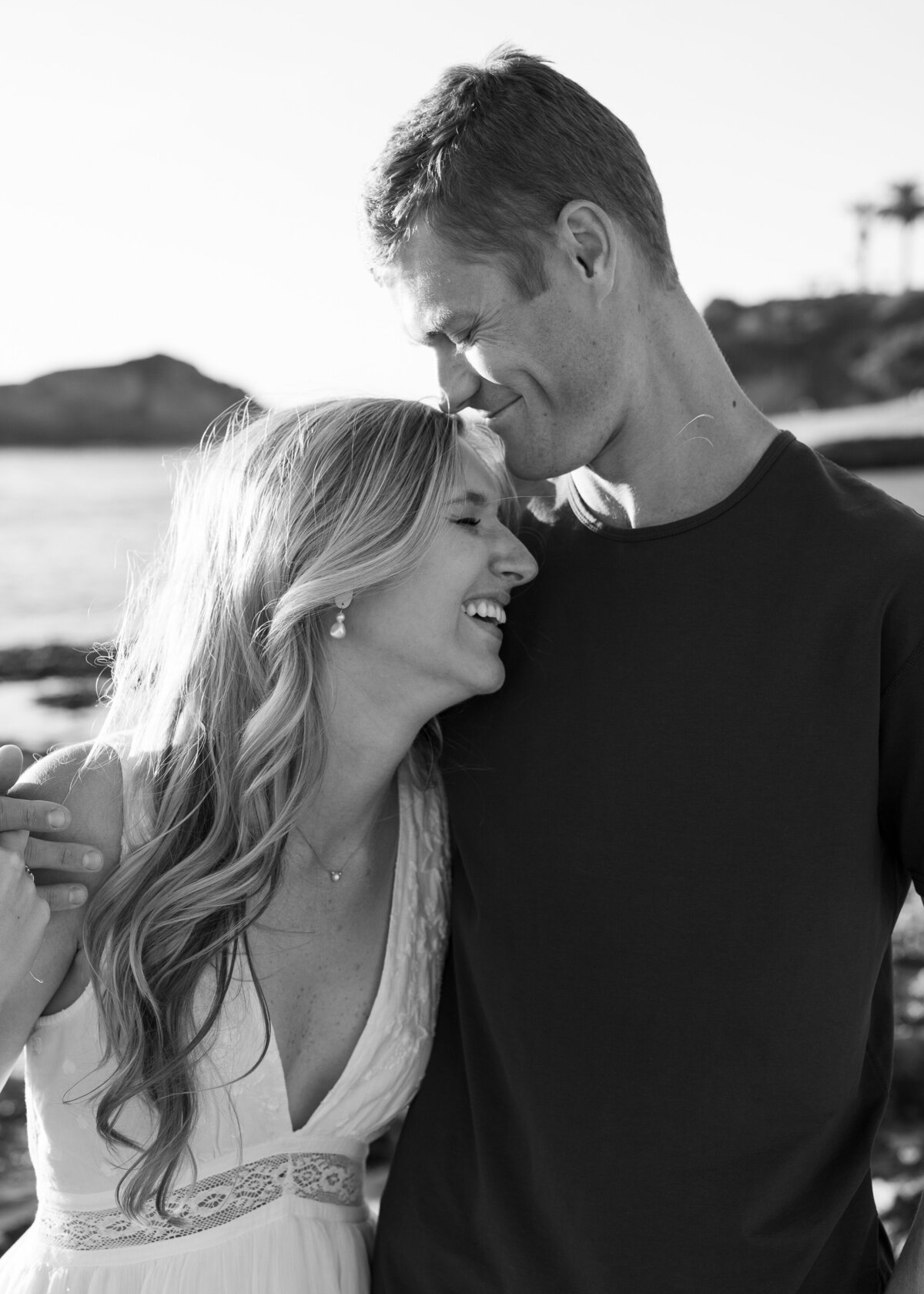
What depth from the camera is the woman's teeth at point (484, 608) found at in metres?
1.47

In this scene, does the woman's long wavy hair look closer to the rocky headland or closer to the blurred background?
the blurred background

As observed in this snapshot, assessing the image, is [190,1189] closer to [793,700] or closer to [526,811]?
[526,811]

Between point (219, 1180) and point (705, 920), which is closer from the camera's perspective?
point (705, 920)

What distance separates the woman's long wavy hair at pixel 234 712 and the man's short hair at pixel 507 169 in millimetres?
244

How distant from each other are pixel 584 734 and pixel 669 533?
0.25 metres

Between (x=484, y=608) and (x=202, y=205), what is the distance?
1.90 m

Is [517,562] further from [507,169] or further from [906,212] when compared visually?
[906,212]

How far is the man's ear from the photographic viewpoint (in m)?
1.35

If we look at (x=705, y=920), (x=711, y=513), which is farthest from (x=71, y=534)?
(x=705, y=920)

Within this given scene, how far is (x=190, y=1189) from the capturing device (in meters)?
1.41

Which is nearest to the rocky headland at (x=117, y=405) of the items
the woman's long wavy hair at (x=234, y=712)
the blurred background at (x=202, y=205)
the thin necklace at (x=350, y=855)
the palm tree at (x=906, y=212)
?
the blurred background at (x=202, y=205)

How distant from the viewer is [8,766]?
1.37m

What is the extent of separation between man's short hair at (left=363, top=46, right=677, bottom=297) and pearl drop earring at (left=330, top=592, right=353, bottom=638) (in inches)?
15.8

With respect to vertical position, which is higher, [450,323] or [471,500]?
[450,323]
